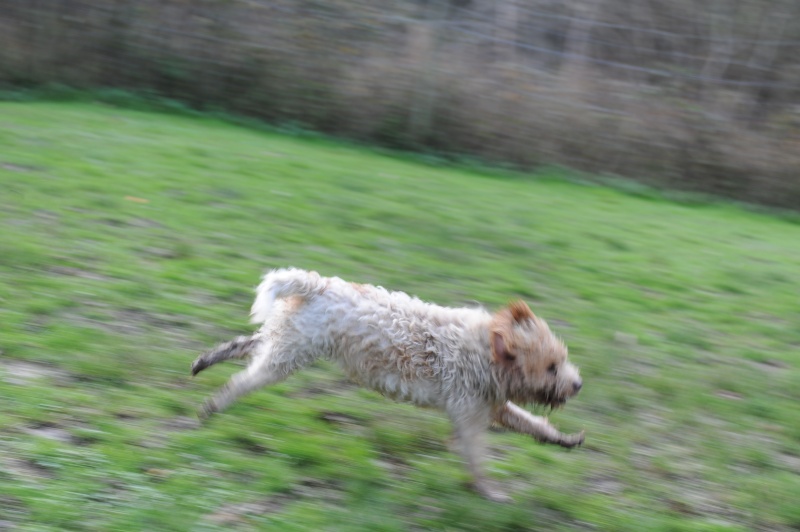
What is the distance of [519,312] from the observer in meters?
4.39

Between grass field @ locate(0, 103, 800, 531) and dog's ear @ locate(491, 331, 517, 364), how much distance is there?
660 millimetres

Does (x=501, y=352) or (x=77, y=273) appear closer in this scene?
(x=501, y=352)

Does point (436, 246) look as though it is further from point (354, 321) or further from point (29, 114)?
point (29, 114)

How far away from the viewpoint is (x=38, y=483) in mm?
3617

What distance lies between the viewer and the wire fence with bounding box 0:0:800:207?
14.2 metres

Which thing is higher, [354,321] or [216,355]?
[354,321]

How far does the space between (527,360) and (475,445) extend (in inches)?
19.6

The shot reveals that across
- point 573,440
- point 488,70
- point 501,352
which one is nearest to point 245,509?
point 501,352

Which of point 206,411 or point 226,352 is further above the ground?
point 226,352

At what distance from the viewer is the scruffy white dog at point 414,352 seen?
14.2ft

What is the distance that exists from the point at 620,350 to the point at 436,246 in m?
2.54

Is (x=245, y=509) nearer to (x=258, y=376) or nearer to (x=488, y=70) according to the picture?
(x=258, y=376)

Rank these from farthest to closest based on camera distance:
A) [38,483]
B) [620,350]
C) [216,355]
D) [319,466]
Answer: [620,350] → [216,355] → [319,466] → [38,483]

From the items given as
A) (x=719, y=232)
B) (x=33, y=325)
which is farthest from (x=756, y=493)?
(x=719, y=232)
